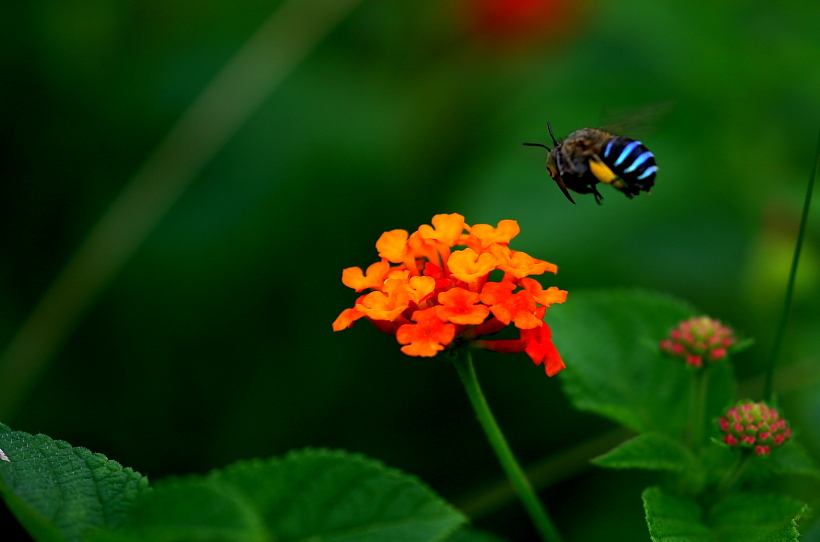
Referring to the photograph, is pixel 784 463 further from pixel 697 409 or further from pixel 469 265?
pixel 469 265

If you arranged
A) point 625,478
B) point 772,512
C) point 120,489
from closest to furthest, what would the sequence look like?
point 120,489 < point 772,512 < point 625,478

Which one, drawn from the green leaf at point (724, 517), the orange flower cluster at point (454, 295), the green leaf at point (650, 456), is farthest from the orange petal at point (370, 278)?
the green leaf at point (724, 517)

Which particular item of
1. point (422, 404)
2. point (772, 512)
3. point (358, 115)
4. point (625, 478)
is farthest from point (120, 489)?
point (358, 115)

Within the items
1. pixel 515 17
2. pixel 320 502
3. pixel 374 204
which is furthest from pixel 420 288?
pixel 515 17

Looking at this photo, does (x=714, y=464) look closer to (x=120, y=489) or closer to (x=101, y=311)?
(x=120, y=489)

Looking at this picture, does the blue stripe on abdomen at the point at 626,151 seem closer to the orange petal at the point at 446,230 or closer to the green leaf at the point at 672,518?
the orange petal at the point at 446,230

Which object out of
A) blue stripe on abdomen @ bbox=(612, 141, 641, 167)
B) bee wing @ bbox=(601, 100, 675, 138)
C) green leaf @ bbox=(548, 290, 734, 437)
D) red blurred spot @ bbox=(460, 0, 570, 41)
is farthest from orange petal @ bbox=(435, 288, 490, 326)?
red blurred spot @ bbox=(460, 0, 570, 41)
